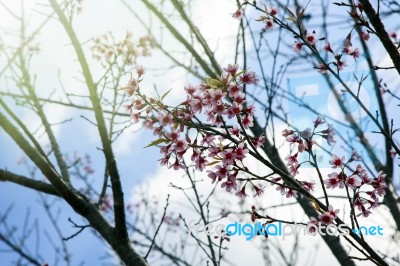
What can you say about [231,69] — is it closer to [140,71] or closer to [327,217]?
[140,71]

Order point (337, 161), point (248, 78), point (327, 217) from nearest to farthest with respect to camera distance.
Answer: point (327, 217) < point (248, 78) < point (337, 161)

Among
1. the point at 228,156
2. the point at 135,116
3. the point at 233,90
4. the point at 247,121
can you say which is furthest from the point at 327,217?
the point at 135,116

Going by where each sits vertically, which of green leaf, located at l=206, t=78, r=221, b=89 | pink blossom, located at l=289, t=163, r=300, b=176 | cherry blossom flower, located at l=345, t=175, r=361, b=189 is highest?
green leaf, located at l=206, t=78, r=221, b=89

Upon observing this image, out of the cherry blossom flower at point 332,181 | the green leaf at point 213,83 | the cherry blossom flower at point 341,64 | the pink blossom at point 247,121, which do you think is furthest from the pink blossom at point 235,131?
the cherry blossom flower at point 341,64

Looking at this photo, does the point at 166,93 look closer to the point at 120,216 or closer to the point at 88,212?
the point at 120,216

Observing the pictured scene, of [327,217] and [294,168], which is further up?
[294,168]

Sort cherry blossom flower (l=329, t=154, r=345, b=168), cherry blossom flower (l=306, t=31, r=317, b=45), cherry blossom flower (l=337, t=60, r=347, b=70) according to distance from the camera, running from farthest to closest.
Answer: cherry blossom flower (l=306, t=31, r=317, b=45) → cherry blossom flower (l=337, t=60, r=347, b=70) → cherry blossom flower (l=329, t=154, r=345, b=168)

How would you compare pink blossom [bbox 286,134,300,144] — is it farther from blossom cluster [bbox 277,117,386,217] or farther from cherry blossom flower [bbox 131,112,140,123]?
cherry blossom flower [bbox 131,112,140,123]

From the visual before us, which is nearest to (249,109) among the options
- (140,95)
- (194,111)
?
(194,111)

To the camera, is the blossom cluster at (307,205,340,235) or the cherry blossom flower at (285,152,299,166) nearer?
the blossom cluster at (307,205,340,235)

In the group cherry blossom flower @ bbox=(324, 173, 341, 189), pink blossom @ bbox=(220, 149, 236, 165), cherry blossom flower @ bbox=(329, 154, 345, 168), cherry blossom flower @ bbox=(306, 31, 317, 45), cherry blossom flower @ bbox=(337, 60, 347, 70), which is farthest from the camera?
cherry blossom flower @ bbox=(306, 31, 317, 45)

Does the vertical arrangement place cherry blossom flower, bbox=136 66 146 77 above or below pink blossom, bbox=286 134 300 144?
above

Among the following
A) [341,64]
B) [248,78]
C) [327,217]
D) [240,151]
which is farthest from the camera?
[341,64]

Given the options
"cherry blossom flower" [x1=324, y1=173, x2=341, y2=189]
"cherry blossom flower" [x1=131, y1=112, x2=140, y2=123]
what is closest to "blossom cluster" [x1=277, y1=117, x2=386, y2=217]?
"cherry blossom flower" [x1=324, y1=173, x2=341, y2=189]
